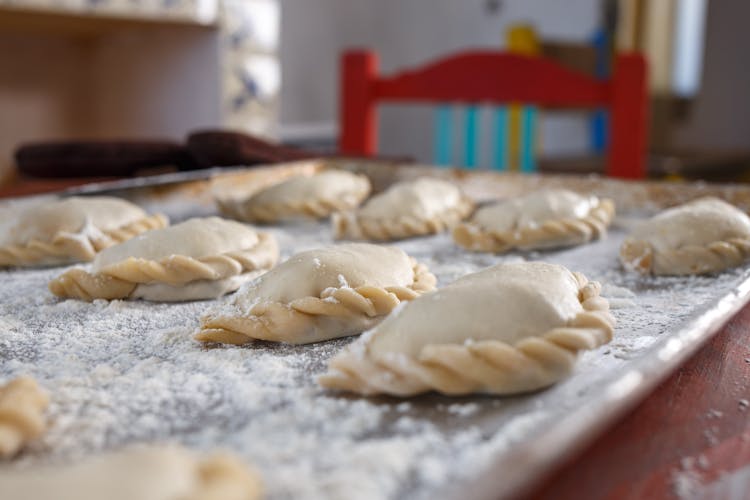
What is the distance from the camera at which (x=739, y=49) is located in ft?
16.4

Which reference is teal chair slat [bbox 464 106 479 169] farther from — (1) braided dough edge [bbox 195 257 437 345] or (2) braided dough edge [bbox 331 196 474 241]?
(1) braided dough edge [bbox 195 257 437 345]

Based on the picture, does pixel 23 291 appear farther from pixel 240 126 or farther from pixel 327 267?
pixel 240 126

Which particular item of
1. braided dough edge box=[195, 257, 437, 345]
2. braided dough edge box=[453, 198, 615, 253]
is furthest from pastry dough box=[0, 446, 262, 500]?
braided dough edge box=[453, 198, 615, 253]

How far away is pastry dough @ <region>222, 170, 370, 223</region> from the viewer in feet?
5.84

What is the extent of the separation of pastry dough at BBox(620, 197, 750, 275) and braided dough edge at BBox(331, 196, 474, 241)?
1.38 ft

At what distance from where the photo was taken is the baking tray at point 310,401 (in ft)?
1.94

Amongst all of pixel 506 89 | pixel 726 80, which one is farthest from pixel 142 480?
pixel 726 80

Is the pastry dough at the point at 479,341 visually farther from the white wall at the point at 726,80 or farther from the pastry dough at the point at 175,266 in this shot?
the white wall at the point at 726,80

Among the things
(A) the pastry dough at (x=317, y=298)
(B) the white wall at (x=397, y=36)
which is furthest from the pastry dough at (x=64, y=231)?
(B) the white wall at (x=397, y=36)

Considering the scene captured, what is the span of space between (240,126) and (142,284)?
2.16 meters

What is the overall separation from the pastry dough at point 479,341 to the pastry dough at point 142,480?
8.5 inches

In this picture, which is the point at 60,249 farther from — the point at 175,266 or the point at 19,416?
the point at 19,416

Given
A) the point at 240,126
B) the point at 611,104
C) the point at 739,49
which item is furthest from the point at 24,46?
the point at 739,49

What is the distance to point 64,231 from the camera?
1.42 metres
